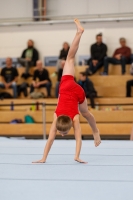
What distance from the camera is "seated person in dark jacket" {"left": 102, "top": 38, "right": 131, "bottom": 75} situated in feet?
31.6

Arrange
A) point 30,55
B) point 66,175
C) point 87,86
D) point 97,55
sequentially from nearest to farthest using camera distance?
point 66,175
point 87,86
point 97,55
point 30,55

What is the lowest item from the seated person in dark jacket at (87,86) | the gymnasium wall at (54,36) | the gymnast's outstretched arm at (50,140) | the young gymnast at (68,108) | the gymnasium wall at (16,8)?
the seated person in dark jacket at (87,86)

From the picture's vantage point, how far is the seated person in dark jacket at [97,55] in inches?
389

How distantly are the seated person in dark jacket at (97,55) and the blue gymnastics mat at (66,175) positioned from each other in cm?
513

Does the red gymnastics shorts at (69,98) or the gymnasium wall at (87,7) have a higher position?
the gymnasium wall at (87,7)

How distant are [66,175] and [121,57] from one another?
6.68 meters

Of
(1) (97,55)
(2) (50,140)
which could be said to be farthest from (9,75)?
(2) (50,140)

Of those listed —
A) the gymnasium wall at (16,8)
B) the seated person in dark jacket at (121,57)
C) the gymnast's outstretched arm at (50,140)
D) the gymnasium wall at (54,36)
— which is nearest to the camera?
the gymnast's outstretched arm at (50,140)

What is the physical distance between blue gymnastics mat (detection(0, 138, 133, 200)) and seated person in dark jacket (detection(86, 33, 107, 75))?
16.8ft

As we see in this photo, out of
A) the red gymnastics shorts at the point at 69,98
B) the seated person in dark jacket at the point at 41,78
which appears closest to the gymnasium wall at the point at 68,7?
the seated person in dark jacket at the point at 41,78

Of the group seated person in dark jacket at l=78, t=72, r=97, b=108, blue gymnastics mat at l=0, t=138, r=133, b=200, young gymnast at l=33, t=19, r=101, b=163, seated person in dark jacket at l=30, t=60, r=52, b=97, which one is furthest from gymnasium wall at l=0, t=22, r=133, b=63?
young gymnast at l=33, t=19, r=101, b=163

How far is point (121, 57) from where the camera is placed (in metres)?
9.66

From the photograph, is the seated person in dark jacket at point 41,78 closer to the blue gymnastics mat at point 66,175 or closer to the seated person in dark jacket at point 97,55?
the seated person in dark jacket at point 97,55

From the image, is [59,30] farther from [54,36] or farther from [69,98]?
[69,98]
